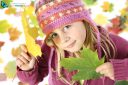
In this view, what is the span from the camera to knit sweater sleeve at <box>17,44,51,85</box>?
2.80 feet

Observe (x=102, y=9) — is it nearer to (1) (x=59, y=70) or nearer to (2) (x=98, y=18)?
(2) (x=98, y=18)

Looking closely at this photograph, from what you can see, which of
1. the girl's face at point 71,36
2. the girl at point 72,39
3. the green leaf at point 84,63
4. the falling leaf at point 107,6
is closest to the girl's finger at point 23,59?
the girl at point 72,39

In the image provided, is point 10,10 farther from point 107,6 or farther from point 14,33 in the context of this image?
point 107,6

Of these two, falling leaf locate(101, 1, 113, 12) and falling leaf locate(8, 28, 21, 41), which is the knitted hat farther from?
falling leaf locate(101, 1, 113, 12)

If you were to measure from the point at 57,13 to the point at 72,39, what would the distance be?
7cm

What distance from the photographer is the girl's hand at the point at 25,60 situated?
77cm

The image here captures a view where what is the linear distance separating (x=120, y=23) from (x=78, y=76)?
2.33 feet

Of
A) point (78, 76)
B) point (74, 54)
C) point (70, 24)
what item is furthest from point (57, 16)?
point (78, 76)

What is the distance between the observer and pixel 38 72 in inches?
35.4

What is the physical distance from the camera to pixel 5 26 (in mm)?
815

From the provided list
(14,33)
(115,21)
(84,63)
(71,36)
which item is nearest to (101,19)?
(115,21)

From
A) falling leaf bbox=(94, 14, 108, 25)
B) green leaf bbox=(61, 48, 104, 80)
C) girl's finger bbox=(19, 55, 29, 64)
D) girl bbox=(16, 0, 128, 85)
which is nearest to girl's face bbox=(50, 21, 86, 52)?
girl bbox=(16, 0, 128, 85)

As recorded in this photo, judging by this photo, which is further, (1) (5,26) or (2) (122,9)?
(2) (122,9)

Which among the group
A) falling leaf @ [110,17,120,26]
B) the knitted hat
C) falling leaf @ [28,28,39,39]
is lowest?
falling leaf @ [110,17,120,26]
